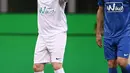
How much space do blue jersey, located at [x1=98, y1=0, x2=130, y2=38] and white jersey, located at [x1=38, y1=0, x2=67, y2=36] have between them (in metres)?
0.76

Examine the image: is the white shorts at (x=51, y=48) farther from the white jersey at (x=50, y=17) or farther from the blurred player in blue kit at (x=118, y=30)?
the blurred player in blue kit at (x=118, y=30)

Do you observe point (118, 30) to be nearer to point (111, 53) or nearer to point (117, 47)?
point (117, 47)

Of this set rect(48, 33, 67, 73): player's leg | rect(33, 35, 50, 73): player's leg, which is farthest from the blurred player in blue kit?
rect(33, 35, 50, 73): player's leg

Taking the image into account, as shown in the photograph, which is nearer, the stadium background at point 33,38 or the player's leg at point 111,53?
the player's leg at point 111,53

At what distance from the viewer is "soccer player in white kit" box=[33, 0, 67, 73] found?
6684 mm

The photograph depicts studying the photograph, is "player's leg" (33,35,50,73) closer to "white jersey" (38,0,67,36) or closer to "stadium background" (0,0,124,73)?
"white jersey" (38,0,67,36)

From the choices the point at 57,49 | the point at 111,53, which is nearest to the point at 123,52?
the point at 111,53

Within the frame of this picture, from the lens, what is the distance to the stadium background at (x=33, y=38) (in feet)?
27.9

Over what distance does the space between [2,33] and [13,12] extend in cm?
44

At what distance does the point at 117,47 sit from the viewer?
6336mm

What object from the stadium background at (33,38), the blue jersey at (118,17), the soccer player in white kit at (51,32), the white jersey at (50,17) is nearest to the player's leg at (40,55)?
the soccer player in white kit at (51,32)

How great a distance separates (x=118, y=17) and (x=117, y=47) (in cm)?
41

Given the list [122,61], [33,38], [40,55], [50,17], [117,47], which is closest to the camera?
[122,61]

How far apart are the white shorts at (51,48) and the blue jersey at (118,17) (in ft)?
2.67
